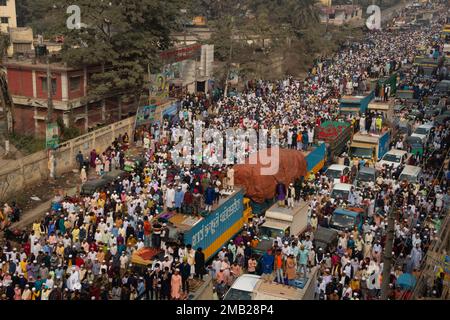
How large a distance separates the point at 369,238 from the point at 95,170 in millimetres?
12857

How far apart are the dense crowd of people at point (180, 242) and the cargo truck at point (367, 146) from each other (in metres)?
0.99

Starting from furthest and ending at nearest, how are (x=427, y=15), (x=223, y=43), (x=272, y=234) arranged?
(x=427, y=15) < (x=223, y=43) < (x=272, y=234)

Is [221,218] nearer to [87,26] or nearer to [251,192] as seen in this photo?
[251,192]

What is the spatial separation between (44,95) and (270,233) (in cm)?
1708

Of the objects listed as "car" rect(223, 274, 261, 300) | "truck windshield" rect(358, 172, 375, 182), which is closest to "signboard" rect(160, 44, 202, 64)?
"truck windshield" rect(358, 172, 375, 182)

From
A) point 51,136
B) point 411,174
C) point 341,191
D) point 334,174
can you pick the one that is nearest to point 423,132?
point 411,174

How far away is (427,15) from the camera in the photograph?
391 feet

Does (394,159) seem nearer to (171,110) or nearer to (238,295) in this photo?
(171,110)

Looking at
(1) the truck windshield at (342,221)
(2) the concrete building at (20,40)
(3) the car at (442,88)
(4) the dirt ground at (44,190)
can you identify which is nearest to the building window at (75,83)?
(4) the dirt ground at (44,190)

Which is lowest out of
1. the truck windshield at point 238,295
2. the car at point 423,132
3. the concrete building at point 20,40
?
the truck windshield at point 238,295

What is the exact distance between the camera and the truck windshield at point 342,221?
19.0 m

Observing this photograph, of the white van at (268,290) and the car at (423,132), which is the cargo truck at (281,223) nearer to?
the white van at (268,290)

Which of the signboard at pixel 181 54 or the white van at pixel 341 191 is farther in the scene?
the signboard at pixel 181 54
